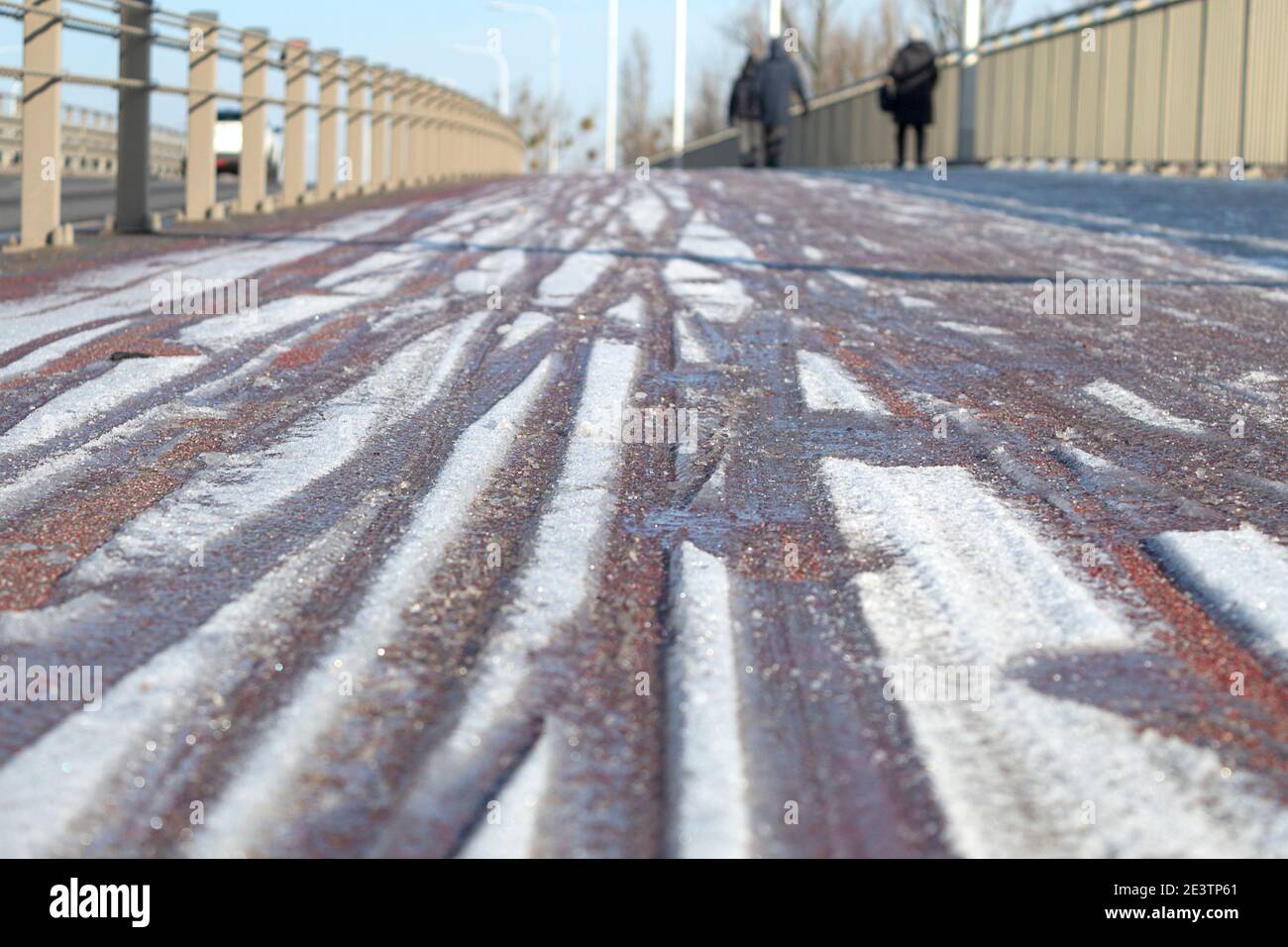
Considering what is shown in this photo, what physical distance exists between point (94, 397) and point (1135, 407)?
326 centimetres

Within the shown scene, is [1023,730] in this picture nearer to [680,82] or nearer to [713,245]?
[713,245]

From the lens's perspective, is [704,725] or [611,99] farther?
[611,99]

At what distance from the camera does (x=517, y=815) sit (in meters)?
2.36

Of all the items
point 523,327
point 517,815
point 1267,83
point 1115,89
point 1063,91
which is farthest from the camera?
point 1063,91

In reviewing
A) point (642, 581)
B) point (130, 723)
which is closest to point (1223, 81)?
point (642, 581)

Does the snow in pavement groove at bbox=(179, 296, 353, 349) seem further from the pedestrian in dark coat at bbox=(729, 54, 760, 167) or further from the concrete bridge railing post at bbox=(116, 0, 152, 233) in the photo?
the pedestrian in dark coat at bbox=(729, 54, 760, 167)

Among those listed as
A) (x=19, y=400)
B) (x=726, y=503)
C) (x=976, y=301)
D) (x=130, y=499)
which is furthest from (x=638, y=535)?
(x=976, y=301)

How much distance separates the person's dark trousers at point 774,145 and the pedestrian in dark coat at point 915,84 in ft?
7.67

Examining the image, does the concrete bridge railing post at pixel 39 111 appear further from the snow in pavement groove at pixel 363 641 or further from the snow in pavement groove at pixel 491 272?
the snow in pavement groove at pixel 363 641

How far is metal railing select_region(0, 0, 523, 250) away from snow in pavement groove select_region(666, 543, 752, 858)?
7773 millimetres

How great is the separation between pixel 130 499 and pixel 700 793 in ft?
6.92

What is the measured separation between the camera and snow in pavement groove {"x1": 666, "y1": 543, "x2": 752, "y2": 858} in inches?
91.0

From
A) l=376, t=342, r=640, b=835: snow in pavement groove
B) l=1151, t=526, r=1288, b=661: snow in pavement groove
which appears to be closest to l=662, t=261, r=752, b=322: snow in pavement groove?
l=376, t=342, r=640, b=835: snow in pavement groove
